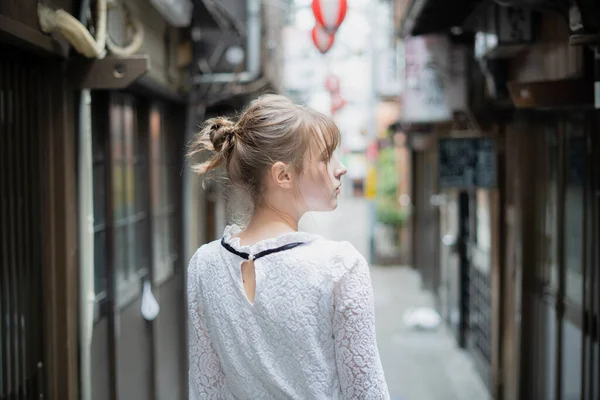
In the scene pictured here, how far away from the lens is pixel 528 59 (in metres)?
7.49

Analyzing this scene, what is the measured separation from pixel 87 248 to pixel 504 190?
585 cm

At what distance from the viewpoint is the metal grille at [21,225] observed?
11.6 feet

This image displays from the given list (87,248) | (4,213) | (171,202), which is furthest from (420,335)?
(4,213)

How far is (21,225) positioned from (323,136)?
2220mm

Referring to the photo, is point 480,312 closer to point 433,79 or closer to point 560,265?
point 433,79

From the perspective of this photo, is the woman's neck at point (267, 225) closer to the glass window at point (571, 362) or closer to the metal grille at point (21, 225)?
the metal grille at point (21, 225)

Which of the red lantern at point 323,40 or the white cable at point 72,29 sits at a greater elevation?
the red lantern at point 323,40

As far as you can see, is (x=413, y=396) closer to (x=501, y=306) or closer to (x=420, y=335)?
(x=501, y=306)

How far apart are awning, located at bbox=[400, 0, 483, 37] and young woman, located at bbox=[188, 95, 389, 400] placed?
530cm

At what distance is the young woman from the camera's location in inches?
80.0

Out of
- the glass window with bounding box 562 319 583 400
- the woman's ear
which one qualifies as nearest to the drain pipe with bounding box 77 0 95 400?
the woman's ear

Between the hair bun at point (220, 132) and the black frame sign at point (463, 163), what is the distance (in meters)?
7.47

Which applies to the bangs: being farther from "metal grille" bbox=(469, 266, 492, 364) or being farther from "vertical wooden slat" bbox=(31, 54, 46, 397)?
"metal grille" bbox=(469, 266, 492, 364)

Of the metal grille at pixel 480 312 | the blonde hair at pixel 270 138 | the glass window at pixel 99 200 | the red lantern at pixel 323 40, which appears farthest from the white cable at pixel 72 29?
the metal grille at pixel 480 312
